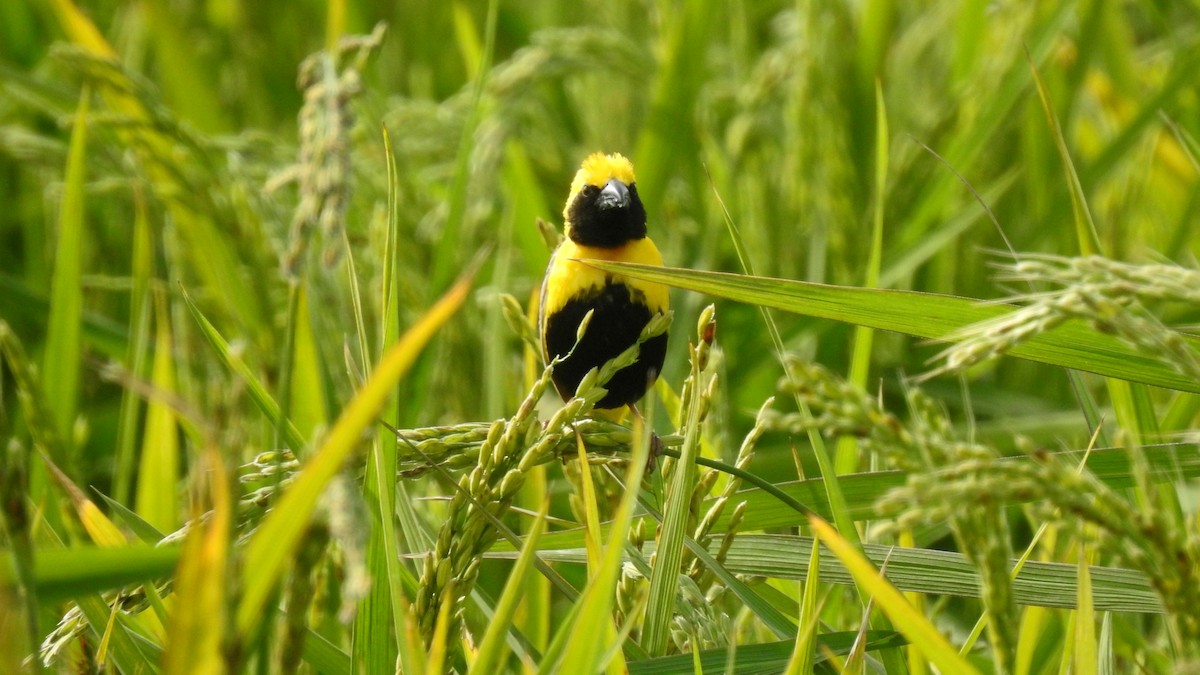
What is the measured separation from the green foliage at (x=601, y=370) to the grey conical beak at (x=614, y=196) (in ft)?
0.80

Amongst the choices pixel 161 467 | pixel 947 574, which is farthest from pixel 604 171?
pixel 947 574

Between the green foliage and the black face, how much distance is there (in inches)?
9.3

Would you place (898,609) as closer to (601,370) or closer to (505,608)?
(505,608)

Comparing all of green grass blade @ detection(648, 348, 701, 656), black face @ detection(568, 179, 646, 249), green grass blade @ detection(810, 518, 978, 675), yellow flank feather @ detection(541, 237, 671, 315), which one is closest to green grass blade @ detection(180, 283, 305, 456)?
green grass blade @ detection(648, 348, 701, 656)

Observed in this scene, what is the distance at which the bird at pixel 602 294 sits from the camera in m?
2.68

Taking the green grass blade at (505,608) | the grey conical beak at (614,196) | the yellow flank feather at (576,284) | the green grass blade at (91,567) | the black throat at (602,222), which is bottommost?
the green grass blade at (505,608)

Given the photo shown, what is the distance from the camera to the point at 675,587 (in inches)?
61.5

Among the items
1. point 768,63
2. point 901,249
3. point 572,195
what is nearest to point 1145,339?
A: point 572,195

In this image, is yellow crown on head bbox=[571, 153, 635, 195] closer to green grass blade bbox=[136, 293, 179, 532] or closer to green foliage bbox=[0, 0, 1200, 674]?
green foliage bbox=[0, 0, 1200, 674]

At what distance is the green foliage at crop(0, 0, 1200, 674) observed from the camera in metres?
1.07

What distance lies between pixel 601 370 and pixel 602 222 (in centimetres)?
137

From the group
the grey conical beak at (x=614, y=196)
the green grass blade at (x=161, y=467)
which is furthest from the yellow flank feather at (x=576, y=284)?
the green grass blade at (x=161, y=467)

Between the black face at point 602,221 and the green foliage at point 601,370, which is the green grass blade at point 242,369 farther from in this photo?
the black face at point 602,221

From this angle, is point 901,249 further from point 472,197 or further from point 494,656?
point 494,656
